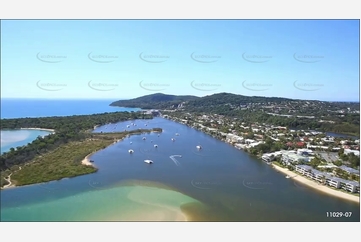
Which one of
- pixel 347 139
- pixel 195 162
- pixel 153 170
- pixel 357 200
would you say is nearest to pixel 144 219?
pixel 153 170

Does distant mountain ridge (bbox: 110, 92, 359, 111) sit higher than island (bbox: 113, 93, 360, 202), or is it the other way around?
distant mountain ridge (bbox: 110, 92, 359, 111)

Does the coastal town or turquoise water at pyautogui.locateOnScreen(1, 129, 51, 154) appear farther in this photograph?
the coastal town

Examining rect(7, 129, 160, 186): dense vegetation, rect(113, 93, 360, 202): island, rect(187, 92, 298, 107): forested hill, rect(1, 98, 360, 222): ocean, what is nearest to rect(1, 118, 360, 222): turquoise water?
rect(1, 98, 360, 222): ocean

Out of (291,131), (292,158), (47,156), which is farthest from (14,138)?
(291,131)

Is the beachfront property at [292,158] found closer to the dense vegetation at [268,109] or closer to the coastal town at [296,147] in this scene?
the coastal town at [296,147]

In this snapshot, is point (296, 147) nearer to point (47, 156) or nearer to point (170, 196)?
point (170, 196)

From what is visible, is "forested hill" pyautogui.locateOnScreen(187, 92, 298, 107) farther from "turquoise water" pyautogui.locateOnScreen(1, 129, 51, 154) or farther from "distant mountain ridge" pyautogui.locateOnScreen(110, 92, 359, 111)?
"turquoise water" pyautogui.locateOnScreen(1, 129, 51, 154)

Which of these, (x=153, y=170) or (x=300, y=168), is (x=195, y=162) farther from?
(x=300, y=168)
